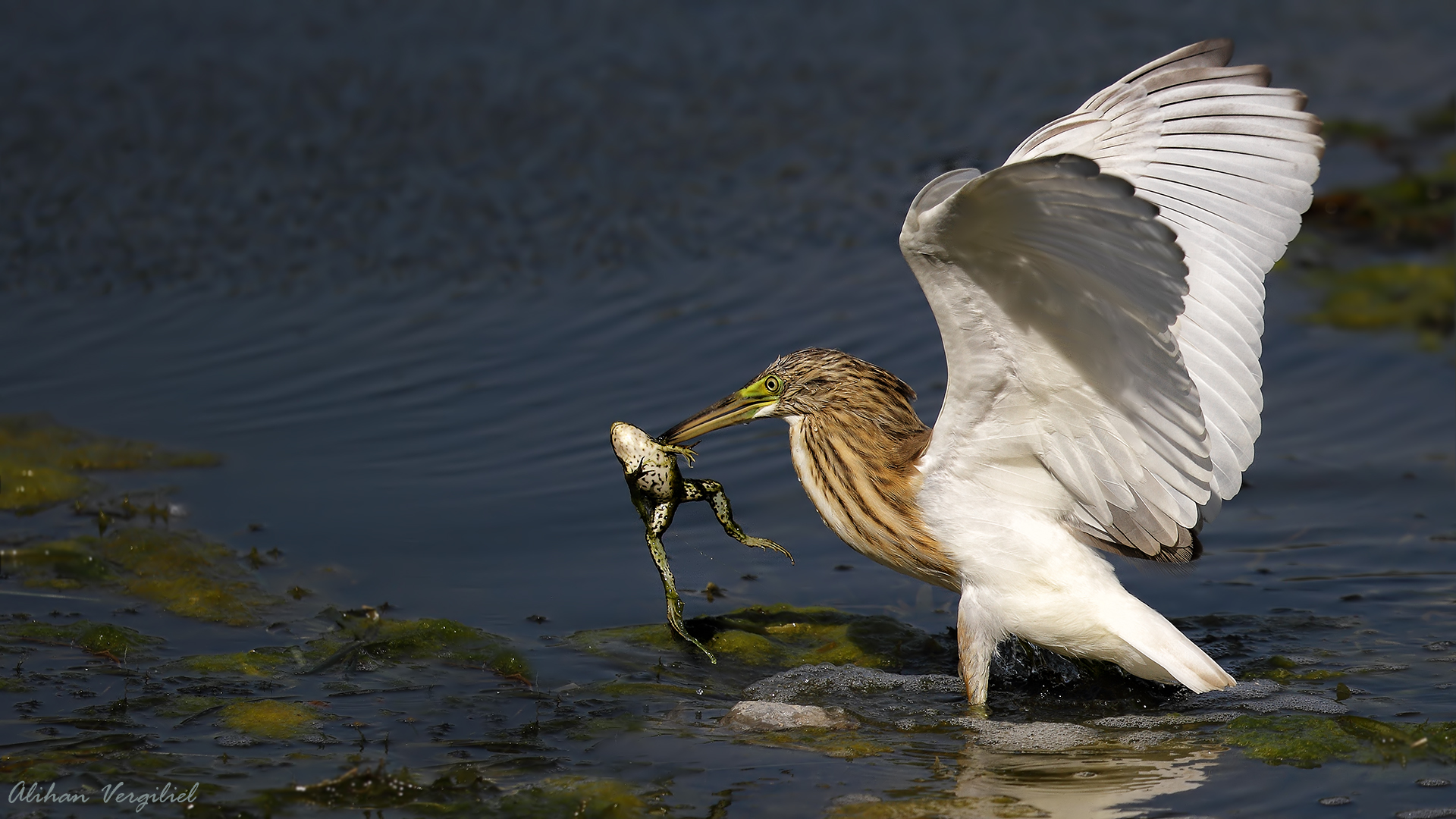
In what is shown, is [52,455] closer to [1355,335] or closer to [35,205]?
[35,205]

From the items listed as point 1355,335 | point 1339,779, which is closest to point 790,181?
point 1355,335

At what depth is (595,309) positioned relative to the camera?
9.62 meters

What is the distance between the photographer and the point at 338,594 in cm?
657

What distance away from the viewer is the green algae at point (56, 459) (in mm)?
7352

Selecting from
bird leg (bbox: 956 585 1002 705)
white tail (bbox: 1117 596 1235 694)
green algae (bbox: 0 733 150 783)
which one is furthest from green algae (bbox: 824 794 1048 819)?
green algae (bbox: 0 733 150 783)

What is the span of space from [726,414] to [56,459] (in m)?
3.72

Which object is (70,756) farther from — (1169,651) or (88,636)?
(1169,651)

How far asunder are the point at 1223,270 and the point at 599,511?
10.6 feet

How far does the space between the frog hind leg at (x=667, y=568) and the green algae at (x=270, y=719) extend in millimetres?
1429

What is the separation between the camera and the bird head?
601 centimetres

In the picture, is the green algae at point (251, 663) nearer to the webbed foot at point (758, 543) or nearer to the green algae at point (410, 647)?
the green algae at point (410, 647)

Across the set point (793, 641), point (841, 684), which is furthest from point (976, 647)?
point (793, 641)

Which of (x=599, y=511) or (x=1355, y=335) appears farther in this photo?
(x=1355, y=335)

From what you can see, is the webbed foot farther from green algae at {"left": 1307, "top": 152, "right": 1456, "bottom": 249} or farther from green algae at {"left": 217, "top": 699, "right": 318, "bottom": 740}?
green algae at {"left": 1307, "top": 152, "right": 1456, "bottom": 249}
